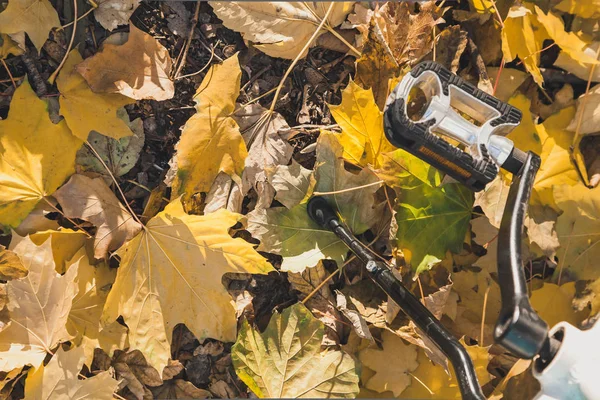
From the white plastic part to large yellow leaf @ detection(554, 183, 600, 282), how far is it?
0.83 feet

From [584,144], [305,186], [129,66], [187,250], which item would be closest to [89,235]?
[187,250]

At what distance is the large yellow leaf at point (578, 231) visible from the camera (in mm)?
1101

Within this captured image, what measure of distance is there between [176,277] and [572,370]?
2.46 ft

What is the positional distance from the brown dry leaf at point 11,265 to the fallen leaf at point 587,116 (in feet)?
3.89

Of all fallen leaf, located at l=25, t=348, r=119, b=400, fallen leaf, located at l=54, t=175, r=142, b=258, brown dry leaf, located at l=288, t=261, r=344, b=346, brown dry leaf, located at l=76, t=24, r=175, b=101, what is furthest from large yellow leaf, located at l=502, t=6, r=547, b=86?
fallen leaf, located at l=25, t=348, r=119, b=400

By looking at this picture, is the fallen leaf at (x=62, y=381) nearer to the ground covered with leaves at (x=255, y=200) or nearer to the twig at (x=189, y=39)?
the ground covered with leaves at (x=255, y=200)

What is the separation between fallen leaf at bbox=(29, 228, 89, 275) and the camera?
114cm

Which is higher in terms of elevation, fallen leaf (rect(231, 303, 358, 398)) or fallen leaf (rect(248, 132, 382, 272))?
fallen leaf (rect(248, 132, 382, 272))

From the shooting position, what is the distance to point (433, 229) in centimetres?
113

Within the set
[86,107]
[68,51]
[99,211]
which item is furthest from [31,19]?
[99,211]

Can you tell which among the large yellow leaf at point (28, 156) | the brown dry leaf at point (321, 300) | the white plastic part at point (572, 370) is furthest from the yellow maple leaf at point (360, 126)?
the large yellow leaf at point (28, 156)

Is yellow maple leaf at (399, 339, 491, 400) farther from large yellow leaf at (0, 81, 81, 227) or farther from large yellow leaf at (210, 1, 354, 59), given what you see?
large yellow leaf at (0, 81, 81, 227)

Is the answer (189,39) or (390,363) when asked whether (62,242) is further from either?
(390,363)

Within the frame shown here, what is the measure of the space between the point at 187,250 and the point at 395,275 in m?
Answer: 0.45
